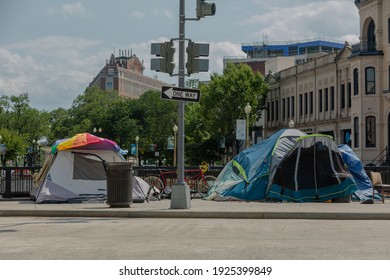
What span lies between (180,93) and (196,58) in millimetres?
1046

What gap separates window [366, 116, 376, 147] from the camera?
1999 inches

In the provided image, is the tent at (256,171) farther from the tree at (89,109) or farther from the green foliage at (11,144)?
the tree at (89,109)

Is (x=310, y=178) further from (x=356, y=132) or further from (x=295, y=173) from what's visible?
(x=356, y=132)

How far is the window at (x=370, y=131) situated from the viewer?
1999 inches

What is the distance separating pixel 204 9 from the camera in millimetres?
18031

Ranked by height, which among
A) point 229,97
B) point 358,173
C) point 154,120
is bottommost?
point 358,173

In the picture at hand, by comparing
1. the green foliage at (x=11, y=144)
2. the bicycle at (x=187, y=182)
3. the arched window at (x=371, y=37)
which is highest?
the arched window at (x=371, y=37)

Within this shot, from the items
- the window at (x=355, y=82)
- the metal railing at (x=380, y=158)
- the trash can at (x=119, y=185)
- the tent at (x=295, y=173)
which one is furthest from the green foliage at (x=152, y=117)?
the trash can at (x=119, y=185)

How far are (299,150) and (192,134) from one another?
57691 millimetres

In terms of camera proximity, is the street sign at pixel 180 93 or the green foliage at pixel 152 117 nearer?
the street sign at pixel 180 93

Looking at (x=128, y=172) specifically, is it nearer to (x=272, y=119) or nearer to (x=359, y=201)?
(x=359, y=201)

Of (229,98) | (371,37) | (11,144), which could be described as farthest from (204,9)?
(11,144)

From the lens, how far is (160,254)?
9836 mm

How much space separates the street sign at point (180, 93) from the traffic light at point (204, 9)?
205 centimetres
